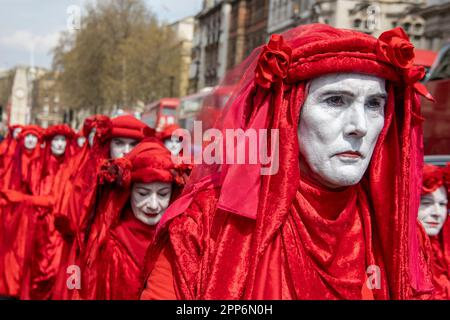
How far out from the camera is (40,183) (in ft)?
30.3

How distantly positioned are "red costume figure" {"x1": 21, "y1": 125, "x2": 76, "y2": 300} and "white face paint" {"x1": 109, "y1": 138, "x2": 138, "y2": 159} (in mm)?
1752

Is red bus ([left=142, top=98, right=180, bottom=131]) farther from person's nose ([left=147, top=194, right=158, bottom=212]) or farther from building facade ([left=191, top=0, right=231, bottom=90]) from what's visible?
building facade ([left=191, top=0, right=231, bottom=90])

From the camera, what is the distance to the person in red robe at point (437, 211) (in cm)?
486

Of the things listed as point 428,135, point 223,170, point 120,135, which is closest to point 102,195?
point 120,135

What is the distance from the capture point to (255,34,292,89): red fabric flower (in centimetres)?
248

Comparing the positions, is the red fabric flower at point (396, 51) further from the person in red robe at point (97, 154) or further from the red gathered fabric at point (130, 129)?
the red gathered fabric at point (130, 129)

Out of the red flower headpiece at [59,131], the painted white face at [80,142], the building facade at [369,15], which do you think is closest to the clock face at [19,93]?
the building facade at [369,15]

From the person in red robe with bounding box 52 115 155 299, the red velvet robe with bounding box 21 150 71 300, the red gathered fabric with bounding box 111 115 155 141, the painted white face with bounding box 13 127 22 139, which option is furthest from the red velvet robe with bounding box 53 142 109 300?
the painted white face with bounding box 13 127 22 139

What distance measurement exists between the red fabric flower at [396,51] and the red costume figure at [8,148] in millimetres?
7635

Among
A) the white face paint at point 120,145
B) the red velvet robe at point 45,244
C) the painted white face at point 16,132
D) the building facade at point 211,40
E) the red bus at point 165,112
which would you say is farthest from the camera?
the building facade at point 211,40

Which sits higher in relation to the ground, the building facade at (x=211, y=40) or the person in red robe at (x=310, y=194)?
the building facade at (x=211, y=40)

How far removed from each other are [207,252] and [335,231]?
43cm

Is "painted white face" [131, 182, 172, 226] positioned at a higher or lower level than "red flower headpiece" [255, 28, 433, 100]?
lower
